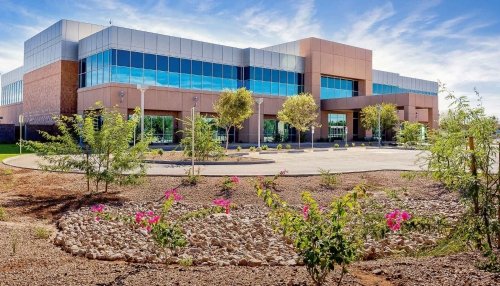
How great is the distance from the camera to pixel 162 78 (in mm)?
42500

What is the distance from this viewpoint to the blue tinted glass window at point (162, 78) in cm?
4219

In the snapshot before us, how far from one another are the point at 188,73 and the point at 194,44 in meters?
3.11

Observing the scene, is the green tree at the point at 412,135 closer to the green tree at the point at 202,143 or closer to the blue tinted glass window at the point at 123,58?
the green tree at the point at 202,143

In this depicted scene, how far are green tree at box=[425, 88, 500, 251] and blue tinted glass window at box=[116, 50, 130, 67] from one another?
36802 millimetres

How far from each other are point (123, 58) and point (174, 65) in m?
5.28

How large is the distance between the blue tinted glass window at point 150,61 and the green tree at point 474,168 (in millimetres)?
37589

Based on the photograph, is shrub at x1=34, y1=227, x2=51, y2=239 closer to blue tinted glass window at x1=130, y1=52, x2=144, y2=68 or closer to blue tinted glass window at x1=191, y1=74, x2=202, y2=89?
blue tinted glass window at x1=130, y1=52, x2=144, y2=68

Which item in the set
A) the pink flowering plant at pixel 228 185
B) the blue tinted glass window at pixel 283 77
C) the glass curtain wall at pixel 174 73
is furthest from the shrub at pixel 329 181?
the blue tinted glass window at pixel 283 77

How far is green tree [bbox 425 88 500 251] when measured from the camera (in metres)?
6.02

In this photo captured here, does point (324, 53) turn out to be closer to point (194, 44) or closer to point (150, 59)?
point (194, 44)

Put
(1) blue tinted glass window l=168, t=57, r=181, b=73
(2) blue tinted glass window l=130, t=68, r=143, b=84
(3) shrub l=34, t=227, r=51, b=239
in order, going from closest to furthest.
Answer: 1. (3) shrub l=34, t=227, r=51, b=239
2. (2) blue tinted glass window l=130, t=68, r=143, b=84
3. (1) blue tinted glass window l=168, t=57, r=181, b=73

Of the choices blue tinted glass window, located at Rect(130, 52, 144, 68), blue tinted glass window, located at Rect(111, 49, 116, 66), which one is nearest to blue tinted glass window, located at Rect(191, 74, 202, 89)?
blue tinted glass window, located at Rect(130, 52, 144, 68)

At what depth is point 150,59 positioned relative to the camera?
41688 millimetres

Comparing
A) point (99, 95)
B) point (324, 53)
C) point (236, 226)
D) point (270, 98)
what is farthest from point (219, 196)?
point (324, 53)
